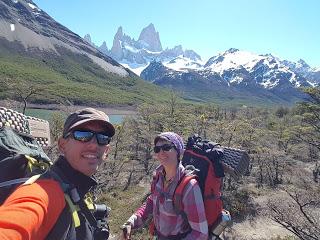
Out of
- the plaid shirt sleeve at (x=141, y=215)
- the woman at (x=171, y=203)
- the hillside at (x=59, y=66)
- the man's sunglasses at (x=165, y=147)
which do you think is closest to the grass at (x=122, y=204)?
the plaid shirt sleeve at (x=141, y=215)

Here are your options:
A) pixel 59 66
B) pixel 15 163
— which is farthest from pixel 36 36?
pixel 15 163

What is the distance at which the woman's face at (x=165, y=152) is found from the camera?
3.91 metres

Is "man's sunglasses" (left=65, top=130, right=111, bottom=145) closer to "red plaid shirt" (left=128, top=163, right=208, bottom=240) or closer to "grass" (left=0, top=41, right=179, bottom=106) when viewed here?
"red plaid shirt" (left=128, top=163, right=208, bottom=240)

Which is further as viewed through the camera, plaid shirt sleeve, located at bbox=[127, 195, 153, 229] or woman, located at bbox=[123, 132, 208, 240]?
plaid shirt sleeve, located at bbox=[127, 195, 153, 229]

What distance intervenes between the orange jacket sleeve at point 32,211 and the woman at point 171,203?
6.33ft

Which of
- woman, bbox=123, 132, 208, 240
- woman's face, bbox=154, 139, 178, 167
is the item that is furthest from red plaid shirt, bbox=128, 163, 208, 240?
woman's face, bbox=154, 139, 178, 167

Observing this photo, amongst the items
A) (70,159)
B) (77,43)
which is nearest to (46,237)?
(70,159)

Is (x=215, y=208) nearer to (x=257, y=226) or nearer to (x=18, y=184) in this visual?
(x=18, y=184)

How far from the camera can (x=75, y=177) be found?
2.11 metres

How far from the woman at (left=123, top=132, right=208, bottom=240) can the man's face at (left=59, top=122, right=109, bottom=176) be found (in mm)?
1508

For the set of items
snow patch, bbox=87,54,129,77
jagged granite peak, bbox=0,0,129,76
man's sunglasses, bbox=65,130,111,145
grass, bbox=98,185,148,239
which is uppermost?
man's sunglasses, bbox=65,130,111,145

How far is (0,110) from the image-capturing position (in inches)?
101

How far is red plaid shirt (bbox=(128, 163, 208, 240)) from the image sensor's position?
11.5 feet

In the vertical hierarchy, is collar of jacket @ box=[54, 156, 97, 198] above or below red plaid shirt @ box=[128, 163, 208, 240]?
above
